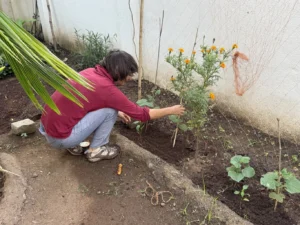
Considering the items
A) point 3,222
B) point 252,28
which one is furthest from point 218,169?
point 3,222

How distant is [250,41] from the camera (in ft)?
9.38

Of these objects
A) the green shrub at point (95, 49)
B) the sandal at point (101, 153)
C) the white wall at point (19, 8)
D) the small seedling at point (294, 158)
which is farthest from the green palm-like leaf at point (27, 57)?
the white wall at point (19, 8)

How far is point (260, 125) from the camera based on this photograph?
10.1ft

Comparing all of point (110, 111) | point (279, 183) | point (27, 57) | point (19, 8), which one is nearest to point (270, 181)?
point (279, 183)

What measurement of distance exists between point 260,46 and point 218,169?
1.08m

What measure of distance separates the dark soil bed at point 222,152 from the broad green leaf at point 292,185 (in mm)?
240

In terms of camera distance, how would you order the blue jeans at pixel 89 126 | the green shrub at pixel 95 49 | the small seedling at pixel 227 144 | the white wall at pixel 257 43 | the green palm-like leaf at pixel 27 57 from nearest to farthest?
1. the green palm-like leaf at pixel 27 57
2. the blue jeans at pixel 89 126
3. the white wall at pixel 257 43
4. the small seedling at pixel 227 144
5. the green shrub at pixel 95 49

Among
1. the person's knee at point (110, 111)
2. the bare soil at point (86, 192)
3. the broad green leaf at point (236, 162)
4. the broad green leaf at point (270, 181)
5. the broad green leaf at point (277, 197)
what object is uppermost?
the person's knee at point (110, 111)

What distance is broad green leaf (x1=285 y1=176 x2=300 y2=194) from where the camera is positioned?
2008mm

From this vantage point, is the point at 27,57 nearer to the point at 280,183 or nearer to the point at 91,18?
the point at 280,183

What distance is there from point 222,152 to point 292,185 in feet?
2.59

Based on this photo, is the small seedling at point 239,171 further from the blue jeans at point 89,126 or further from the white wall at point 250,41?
the blue jeans at point 89,126

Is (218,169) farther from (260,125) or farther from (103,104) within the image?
(103,104)

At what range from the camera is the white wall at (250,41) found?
2.65m
